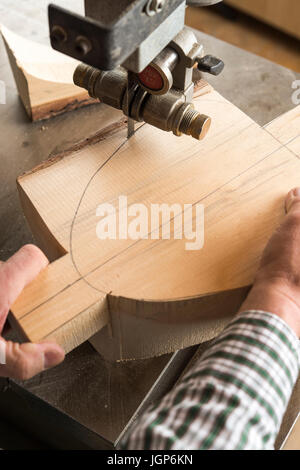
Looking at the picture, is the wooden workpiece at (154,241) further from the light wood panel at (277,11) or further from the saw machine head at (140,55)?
the light wood panel at (277,11)

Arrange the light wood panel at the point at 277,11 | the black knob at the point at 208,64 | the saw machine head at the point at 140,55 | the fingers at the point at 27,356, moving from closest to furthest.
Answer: the saw machine head at the point at 140,55, the fingers at the point at 27,356, the black knob at the point at 208,64, the light wood panel at the point at 277,11

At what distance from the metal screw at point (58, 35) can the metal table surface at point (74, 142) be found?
62 centimetres

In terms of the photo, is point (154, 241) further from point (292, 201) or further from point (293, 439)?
point (293, 439)

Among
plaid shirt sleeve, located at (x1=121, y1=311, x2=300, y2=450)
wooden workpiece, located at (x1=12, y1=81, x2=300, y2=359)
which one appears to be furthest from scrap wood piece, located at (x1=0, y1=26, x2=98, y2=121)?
plaid shirt sleeve, located at (x1=121, y1=311, x2=300, y2=450)

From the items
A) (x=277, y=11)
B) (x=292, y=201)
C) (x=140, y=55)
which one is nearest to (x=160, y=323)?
(x=292, y=201)

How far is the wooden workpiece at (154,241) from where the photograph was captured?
80cm

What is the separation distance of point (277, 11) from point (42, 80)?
2.06 m

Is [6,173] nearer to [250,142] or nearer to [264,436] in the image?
[250,142]

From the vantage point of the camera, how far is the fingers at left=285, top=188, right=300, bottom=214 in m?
0.89

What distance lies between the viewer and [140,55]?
70 centimetres

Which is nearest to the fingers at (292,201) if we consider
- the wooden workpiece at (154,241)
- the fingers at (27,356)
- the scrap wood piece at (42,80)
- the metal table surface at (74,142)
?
the wooden workpiece at (154,241)

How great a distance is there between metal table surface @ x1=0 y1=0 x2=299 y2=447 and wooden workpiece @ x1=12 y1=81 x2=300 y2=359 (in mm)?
80

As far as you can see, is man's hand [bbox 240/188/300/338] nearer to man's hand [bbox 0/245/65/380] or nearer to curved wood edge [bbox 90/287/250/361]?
curved wood edge [bbox 90/287/250/361]
